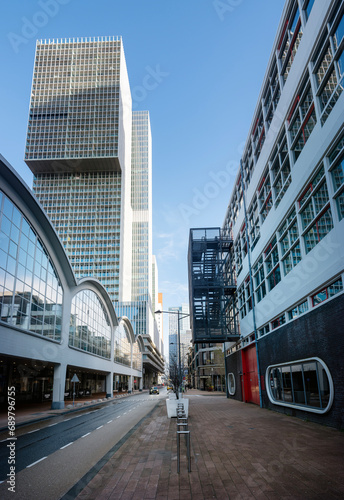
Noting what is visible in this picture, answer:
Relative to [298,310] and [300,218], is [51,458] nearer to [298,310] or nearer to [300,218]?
[298,310]

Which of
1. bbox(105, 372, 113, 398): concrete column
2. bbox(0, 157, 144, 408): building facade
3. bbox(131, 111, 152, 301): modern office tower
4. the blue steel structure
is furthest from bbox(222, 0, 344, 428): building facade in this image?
bbox(131, 111, 152, 301): modern office tower

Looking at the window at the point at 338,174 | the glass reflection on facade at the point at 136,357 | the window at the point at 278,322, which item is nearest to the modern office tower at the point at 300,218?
the window at the point at 338,174

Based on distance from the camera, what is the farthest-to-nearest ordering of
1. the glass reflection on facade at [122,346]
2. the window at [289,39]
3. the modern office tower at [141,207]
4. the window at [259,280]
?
the modern office tower at [141,207]
the glass reflection on facade at [122,346]
the window at [259,280]
the window at [289,39]

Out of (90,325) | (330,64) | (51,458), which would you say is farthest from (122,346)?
A: (330,64)

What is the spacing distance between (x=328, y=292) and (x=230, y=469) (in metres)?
8.13

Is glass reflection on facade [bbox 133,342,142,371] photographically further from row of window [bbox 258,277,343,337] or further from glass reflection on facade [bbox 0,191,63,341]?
row of window [bbox 258,277,343,337]

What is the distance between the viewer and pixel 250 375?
90.6ft

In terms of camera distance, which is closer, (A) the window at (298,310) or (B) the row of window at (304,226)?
(B) the row of window at (304,226)

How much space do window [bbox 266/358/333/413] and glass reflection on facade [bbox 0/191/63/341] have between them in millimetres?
16244

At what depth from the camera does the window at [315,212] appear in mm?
13354

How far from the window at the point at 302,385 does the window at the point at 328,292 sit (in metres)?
2.32

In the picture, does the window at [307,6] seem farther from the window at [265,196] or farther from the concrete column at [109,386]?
the concrete column at [109,386]

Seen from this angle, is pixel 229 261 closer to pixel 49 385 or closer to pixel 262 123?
pixel 262 123

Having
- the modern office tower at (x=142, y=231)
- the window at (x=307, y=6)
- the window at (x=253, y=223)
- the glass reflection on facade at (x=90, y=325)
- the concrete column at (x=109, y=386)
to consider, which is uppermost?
the modern office tower at (x=142, y=231)
